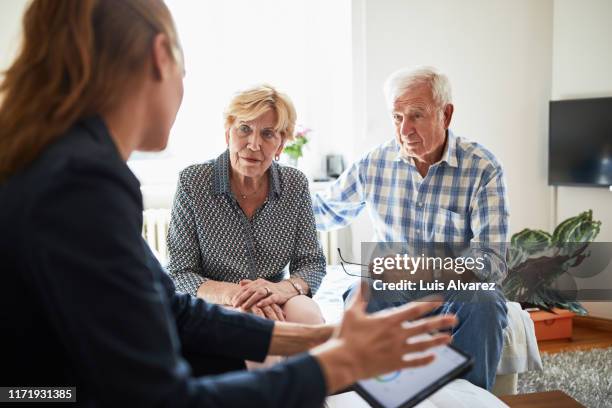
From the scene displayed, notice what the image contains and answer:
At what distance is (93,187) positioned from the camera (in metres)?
0.65

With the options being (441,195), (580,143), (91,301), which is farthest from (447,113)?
(580,143)

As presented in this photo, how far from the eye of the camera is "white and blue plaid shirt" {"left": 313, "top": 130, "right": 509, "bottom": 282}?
186cm

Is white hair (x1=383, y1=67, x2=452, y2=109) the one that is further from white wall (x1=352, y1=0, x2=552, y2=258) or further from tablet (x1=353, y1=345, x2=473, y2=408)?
white wall (x1=352, y1=0, x2=552, y2=258)

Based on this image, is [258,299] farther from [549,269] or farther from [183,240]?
[549,269]

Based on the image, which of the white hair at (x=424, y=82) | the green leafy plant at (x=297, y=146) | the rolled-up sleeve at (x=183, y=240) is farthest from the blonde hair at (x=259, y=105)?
the green leafy plant at (x=297, y=146)

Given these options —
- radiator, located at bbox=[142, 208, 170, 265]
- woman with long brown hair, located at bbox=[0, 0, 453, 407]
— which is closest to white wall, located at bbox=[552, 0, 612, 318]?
radiator, located at bbox=[142, 208, 170, 265]

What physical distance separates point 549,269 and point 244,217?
2020 mm

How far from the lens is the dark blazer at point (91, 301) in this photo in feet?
2.01

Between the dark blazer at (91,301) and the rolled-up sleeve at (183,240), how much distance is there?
1100mm

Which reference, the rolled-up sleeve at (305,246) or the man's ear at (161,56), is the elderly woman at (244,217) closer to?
the rolled-up sleeve at (305,246)

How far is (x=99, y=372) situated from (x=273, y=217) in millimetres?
1292

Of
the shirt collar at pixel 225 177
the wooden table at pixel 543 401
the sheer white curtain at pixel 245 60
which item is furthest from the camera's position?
the sheer white curtain at pixel 245 60

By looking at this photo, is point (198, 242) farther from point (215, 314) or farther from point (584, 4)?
point (584, 4)

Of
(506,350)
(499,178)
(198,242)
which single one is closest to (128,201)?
(198,242)
